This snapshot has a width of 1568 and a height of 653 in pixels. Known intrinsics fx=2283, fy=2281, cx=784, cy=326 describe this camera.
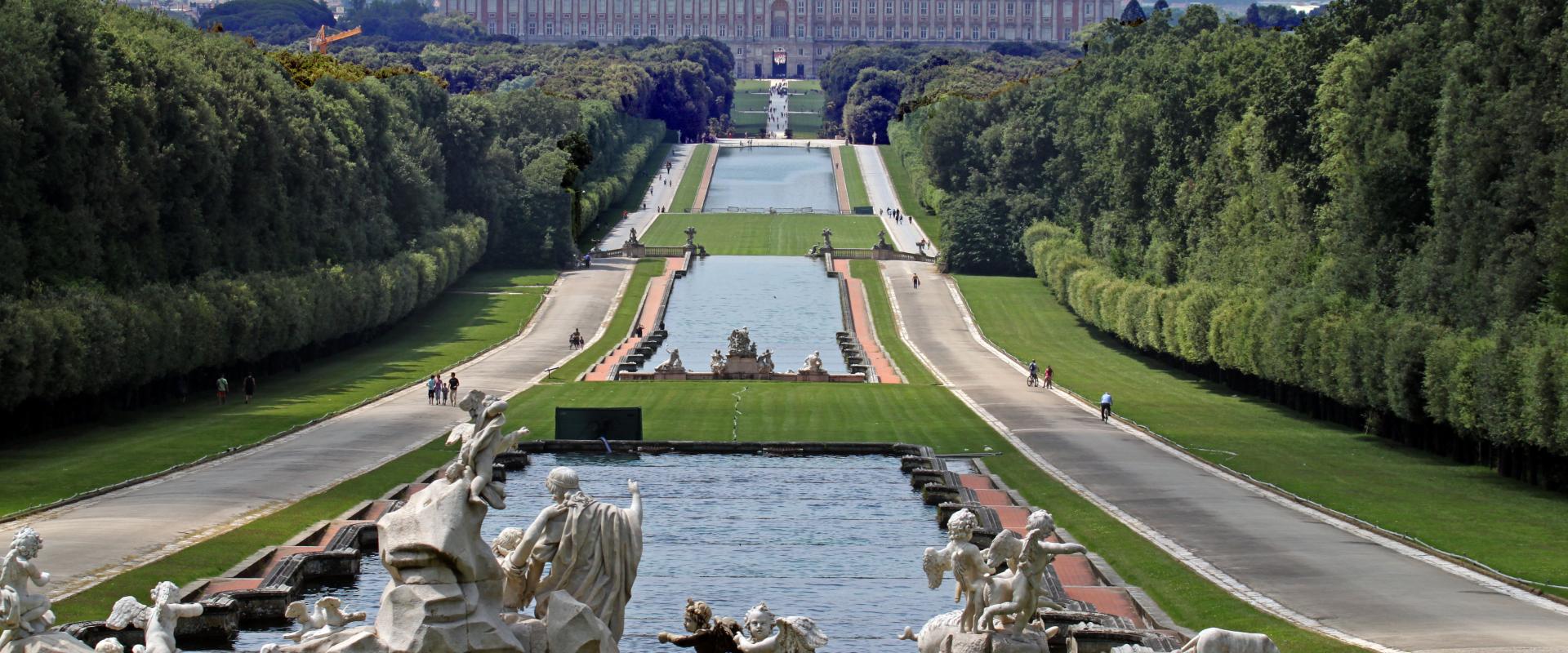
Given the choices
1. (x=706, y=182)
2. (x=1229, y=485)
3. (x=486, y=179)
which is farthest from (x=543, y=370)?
(x=706, y=182)

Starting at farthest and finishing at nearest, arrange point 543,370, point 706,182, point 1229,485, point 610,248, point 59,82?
point 706,182
point 610,248
point 543,370
point 59,82
point 1229,485

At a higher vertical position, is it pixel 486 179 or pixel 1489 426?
pixel 486 179

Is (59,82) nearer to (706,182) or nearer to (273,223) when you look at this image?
(273,223)

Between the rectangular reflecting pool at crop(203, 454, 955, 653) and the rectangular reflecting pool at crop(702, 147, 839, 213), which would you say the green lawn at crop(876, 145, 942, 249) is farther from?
the rectangular reflecting pool at crop(203, 454, 955, 653)

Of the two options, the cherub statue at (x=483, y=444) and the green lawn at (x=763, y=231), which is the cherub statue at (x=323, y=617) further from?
the green lawn at (x=763, y=231)

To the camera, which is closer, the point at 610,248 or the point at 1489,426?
the point at 1489,426
